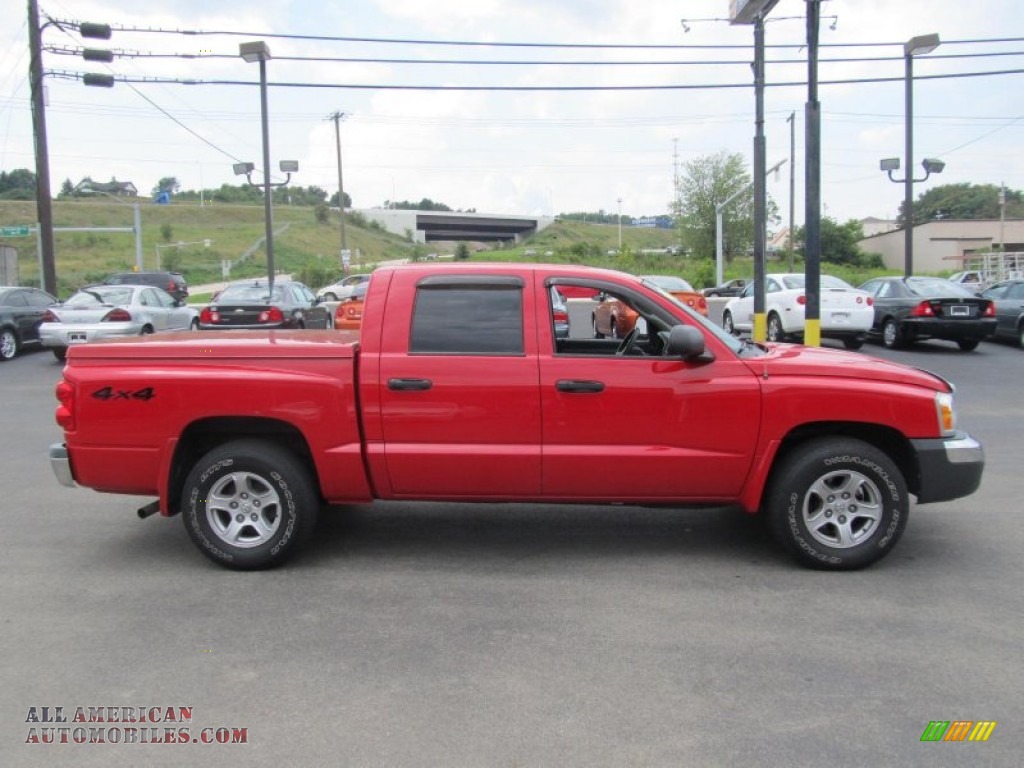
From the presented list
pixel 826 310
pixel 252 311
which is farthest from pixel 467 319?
pixel 826 310

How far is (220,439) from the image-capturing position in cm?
566

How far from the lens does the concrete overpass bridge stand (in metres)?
114

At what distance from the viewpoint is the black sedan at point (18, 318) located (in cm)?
1892

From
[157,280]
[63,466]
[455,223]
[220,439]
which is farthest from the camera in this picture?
[455,223]

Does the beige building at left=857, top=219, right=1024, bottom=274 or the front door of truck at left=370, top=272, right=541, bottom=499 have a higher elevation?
the beige building at left=857, top=219, right=1024, bottom=274

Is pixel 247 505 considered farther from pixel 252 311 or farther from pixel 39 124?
pixel 39 124

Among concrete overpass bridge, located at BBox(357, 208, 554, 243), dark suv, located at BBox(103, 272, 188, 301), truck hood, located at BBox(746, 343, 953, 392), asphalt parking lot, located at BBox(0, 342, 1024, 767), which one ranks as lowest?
asphalt parking lot, located at BBox(0, 342, 1024, 767)

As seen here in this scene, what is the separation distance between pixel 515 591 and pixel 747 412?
1713 mm

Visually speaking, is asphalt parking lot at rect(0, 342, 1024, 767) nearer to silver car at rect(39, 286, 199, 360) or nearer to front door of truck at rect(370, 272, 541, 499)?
front door of truck at rect(370, 272, 541, 499)

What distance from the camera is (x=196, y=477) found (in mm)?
5449

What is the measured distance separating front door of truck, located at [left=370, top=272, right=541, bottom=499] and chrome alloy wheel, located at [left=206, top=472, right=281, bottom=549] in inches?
30.4

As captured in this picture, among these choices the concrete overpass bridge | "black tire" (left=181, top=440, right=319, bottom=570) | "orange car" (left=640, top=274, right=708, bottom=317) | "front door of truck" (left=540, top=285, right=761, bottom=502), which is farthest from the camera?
the concrete overpass bridge

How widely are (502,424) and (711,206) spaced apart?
224ft

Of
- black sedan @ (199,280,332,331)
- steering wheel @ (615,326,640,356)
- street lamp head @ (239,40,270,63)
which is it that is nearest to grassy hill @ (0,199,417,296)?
street lamp head @ (239,40,270,63)
